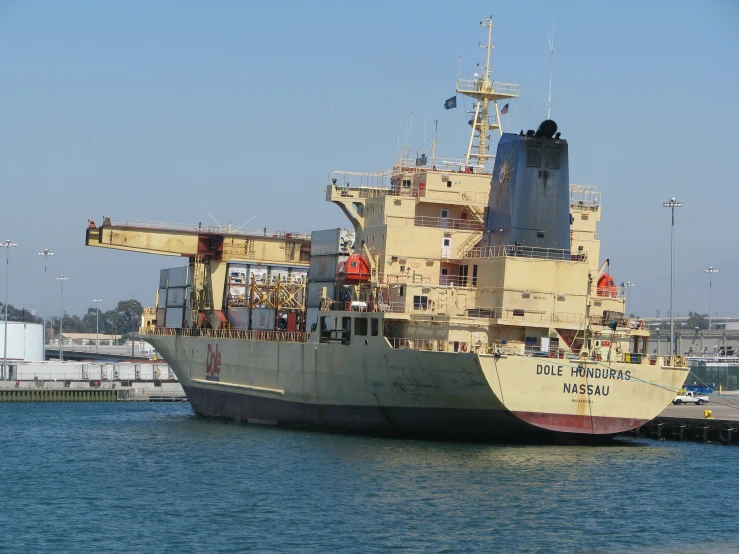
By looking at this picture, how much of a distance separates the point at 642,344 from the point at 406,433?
380 inches

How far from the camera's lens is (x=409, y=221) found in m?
46.6

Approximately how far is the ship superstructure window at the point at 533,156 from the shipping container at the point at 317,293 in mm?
10320

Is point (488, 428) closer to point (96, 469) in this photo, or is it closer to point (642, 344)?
point (642, 344)

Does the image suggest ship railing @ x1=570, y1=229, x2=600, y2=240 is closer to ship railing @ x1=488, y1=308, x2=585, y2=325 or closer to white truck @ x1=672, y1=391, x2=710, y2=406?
ship railing @ x1=488, y1=308, x2=585, y2=325

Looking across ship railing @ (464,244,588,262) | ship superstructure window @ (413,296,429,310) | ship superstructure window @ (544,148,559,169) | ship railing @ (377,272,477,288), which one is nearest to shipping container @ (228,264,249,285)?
ship railing @ (377,272,477,288)

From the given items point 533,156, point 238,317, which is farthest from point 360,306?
point 238,317

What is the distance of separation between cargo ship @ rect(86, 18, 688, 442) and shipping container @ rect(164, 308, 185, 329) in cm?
801

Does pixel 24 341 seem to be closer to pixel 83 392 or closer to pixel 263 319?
pixel 83 392

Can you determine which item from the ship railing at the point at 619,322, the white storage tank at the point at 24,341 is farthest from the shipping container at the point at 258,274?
the white storage tank at the point at 24,341

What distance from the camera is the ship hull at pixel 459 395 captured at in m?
39.6

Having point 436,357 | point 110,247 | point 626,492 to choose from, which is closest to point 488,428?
point 436,357

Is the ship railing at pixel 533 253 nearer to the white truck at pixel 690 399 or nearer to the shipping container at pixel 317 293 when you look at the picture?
the shipping container at pixel 317 293

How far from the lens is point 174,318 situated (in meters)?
62.3

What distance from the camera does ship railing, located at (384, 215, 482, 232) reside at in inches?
1827
